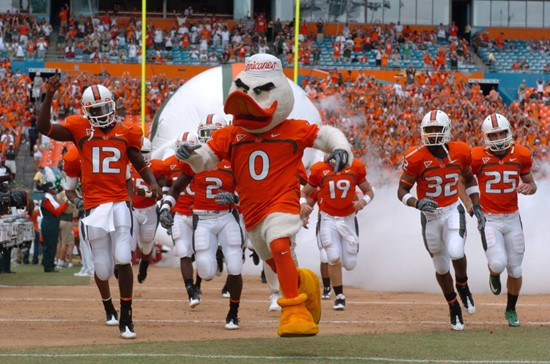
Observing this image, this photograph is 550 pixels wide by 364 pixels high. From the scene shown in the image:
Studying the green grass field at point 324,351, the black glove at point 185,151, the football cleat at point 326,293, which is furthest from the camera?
the football cleat at point 326,293

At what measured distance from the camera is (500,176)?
10.2 metres

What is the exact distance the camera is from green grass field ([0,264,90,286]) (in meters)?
15.4

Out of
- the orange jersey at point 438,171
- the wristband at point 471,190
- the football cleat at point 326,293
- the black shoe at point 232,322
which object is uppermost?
the orange jersey at point 438,171

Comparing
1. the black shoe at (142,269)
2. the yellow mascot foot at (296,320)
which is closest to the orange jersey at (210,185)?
the black shoe at (142,269)

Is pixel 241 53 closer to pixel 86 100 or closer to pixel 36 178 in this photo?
pixel 36 178

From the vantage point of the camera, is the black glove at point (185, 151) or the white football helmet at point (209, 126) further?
the white football helmet at point (209, 126)

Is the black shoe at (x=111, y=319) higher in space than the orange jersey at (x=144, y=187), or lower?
lower

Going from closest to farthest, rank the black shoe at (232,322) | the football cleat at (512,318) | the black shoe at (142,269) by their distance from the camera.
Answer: the black shoe at (232,322)
the football cleat at (512,318)
the black shoe at (142,269)

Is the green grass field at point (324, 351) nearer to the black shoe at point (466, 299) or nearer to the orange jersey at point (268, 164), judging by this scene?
the orange jersey at point (268, 164)

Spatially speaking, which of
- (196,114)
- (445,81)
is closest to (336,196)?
(196,114)

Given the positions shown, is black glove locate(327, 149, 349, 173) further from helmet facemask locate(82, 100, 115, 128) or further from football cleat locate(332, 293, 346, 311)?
football cleat locate(332, 293, 346, 311)

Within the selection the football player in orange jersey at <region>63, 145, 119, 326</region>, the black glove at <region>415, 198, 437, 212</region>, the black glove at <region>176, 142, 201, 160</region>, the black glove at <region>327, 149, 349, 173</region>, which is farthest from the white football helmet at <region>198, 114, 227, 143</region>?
the black glove at <region>327, 149, 349, 173</region>

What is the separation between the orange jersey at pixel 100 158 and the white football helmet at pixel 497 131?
340cm

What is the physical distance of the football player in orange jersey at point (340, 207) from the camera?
12.5 metres
